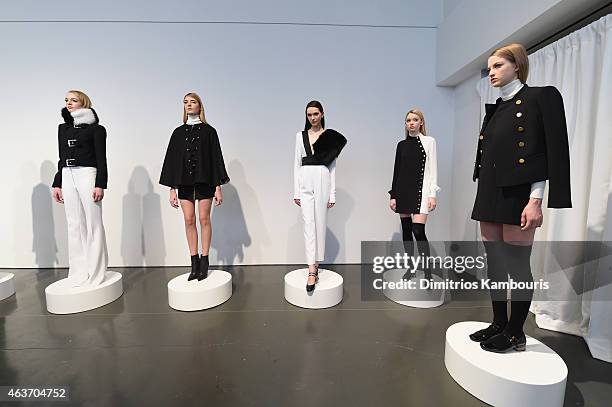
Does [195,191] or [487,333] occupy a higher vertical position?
[195,191]

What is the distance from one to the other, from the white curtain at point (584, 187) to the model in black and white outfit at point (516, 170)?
34.5 inches

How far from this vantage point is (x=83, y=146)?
2.71m

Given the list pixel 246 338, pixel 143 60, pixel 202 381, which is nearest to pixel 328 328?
pixel 246 338

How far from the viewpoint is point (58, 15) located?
358 centimetres

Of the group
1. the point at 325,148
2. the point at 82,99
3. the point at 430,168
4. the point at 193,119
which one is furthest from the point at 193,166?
the point at 430,168

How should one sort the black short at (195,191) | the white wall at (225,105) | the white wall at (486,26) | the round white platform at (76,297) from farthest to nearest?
1. the white wall at (225,105)
2. the black short at (195,191)
3. the round white platform at (76,297)
4. the white wall at (486,26)

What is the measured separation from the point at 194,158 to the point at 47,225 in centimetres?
248

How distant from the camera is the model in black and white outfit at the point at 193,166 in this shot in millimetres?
2826

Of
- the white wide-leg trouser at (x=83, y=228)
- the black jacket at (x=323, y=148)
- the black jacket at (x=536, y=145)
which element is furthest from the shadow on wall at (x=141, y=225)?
the black jacket at (x=536, y=145)

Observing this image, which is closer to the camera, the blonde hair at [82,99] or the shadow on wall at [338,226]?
the blonde hair at [82,99]

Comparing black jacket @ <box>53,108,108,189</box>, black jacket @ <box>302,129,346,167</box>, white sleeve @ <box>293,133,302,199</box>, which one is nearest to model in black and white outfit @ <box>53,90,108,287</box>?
black jacket @ <box>53,108,108,189</box>

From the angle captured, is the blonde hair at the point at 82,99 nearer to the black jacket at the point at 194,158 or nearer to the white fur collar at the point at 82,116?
the white fur collar at the point at 82,116

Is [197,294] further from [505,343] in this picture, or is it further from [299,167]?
[505,343]

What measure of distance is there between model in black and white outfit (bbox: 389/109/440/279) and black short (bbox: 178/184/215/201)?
1784 mm
